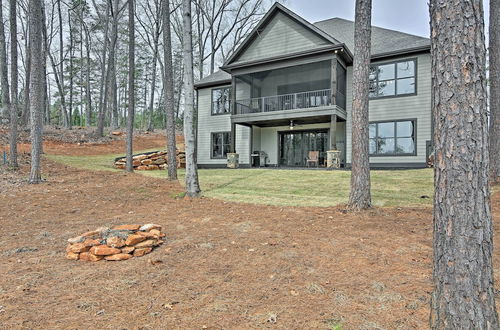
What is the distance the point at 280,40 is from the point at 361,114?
1068 cm

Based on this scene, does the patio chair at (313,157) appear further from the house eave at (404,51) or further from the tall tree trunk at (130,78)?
the tall tree trunk at (130,78)

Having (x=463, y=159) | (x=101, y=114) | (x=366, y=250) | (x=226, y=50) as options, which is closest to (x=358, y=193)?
(x=366, y=250)

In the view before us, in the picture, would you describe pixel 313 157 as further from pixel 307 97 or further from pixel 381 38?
pixel 381 38

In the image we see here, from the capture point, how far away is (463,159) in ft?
5.84

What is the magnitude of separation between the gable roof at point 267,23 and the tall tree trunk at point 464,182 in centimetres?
1225

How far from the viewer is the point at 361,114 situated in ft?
19.6

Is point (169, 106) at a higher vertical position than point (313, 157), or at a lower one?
higher

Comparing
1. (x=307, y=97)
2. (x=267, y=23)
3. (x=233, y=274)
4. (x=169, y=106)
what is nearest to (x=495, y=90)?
(x=307, y=97)

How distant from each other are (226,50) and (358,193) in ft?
87.9

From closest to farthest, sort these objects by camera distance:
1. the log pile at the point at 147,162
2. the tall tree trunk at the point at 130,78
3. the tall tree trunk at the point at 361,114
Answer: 1. the tall tree trunk at the point at 361,114
2. the tall tree trunk at the point at 130,78
3. the log pile at the point at 147,162

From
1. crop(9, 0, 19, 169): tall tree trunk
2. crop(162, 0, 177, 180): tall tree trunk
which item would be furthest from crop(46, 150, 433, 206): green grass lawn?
crop(9, 0, 19, 169): tall tree trunk

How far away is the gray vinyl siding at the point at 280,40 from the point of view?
47.0 ft

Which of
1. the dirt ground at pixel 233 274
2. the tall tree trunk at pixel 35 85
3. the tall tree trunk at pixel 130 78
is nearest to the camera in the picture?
the dirt ground at pixel 233 274

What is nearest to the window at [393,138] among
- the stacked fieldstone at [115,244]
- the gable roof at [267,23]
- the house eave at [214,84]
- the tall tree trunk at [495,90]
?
the tall tree trunk at [495,90]
